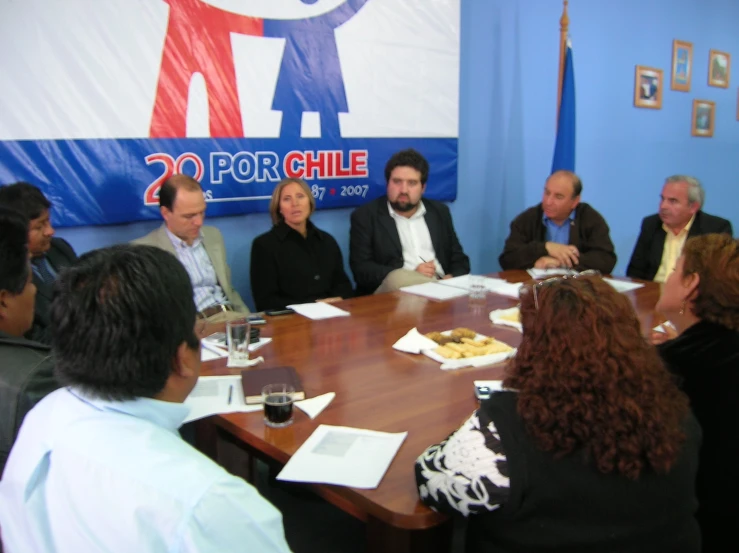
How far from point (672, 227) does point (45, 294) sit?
301 centimetres

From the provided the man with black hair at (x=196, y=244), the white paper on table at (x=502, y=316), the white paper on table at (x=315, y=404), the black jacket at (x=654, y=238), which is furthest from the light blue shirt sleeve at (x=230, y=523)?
the black jacket at (x=654, y=238)

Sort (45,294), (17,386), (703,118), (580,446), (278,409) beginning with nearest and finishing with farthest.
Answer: (580,446), (17,386), (278,409), (45,294), (703,118)

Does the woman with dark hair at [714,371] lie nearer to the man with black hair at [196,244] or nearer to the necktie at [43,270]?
the man with black hair at [196,244]

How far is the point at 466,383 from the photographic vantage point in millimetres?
1770

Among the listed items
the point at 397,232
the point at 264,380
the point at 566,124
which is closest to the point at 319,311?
the point at 264,380

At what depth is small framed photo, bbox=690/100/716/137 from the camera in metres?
5.82

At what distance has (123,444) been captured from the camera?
2.54 ft

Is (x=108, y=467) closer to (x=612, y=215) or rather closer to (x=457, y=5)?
(x=457, y=5)

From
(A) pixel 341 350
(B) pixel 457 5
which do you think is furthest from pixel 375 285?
(B) pixel 457 5

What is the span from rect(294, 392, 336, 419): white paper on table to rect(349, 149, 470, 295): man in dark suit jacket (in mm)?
1706

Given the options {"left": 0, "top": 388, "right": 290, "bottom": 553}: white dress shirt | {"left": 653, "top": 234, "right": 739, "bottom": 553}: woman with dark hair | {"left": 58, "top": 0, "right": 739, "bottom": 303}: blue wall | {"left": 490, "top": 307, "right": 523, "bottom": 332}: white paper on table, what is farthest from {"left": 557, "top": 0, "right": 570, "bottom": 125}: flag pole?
{"left": 0, "top": 388, "right": 290, "bottom": 553}: white dress shirt

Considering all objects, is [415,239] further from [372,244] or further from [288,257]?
[288,257]

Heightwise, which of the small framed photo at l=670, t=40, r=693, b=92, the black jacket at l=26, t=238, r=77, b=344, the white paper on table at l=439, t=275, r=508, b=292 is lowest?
the white paper on table at l=439, t=275, r=508, b=292

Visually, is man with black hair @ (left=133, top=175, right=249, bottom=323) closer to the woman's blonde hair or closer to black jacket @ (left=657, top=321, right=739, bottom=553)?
the woman's blonde hair
